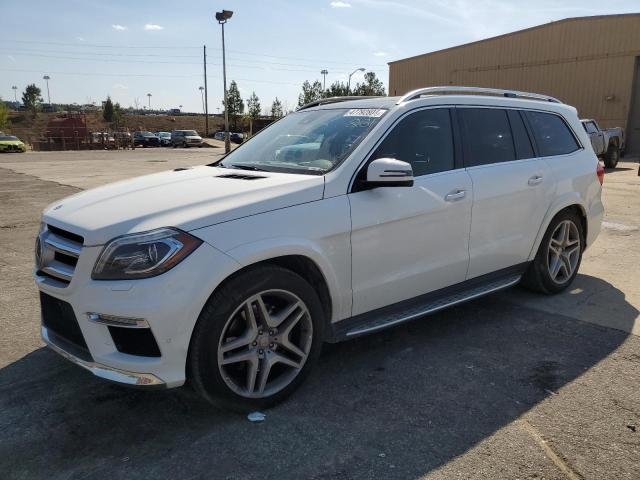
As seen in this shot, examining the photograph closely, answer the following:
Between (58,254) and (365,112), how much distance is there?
7.20ft

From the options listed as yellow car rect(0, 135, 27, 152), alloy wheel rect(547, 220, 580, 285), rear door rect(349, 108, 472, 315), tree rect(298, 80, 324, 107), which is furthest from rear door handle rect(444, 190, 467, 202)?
tree rect(298, 80, 324, 107)

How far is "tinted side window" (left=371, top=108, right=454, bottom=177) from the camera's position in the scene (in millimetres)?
3588

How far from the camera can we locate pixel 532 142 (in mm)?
4621

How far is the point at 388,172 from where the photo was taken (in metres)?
3.14

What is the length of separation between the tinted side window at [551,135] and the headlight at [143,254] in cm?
339

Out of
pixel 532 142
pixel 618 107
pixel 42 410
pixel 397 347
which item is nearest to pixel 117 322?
pixel 42 410

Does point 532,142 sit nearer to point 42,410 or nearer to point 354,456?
point 354,456

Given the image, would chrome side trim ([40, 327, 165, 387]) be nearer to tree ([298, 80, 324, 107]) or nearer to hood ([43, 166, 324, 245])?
hood ([43, 166, 324, 245])

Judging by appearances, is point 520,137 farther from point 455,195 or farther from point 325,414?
point 325,414

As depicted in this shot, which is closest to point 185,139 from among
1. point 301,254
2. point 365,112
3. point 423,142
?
point 365,112

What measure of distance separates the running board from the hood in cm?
88

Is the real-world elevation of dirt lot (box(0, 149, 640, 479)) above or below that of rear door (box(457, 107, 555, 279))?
below

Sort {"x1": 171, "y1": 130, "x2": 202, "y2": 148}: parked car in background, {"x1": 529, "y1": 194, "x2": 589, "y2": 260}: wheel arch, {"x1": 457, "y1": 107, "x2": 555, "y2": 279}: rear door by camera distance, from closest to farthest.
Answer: {"x1": 457, "y1": 107, "x2": 555, "y2": 279}: rear door < {"x1": 529, "y1": 194, "x2": 589, "y2": 260}: wheel arch < {"x1": 171, "y1": 130, "x2": 202, "y2": 148}: parked car in background

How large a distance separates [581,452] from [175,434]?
2091mm
